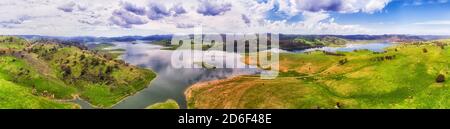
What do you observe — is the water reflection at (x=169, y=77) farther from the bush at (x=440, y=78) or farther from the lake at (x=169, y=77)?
the bush at (x=440, y=78)

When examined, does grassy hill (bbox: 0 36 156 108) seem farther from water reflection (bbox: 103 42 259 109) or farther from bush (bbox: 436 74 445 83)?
bush (bbox: 436 74 445 83)

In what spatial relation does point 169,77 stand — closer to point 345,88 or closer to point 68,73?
point 68,73

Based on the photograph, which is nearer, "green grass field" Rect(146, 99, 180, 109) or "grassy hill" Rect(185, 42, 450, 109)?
"grassy hill" Rect(185, 42, 450, 109)

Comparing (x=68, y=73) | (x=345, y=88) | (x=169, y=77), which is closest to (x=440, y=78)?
(x=345, y=88)

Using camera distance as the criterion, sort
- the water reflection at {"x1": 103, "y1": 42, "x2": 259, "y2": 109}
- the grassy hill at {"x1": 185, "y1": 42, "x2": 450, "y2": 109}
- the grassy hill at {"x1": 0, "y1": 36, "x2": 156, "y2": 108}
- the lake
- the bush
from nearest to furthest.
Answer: the grassy hill at {"x1": 185, "y1": 42, "x2": 450, "y2": 109} < the bush < the grassy hill at {"x1": 0, "y1": 36, "x2": 156, "y2": 108} < the lake < the water reflection at {"x1": 103, "y1": 42, "x2": 259, "y2": 109}

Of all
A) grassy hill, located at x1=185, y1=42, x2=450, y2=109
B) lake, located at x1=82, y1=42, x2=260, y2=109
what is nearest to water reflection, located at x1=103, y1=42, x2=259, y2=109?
lake, located at x1=82, y1=42, x2=260, y2=109

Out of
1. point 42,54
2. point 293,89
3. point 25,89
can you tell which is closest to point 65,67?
point 42,54
